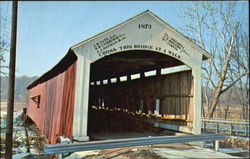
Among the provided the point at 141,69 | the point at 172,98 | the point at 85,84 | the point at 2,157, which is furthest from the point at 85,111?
the point at 141,69

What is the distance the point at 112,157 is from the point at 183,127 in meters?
3.61

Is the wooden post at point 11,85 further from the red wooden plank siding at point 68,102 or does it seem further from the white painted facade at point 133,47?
the white painted facade at point 133,47

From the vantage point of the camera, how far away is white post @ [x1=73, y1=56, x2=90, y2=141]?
20.5ft

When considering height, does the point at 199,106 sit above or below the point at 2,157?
above

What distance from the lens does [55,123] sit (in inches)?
323

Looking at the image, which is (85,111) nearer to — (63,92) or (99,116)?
(63,92)

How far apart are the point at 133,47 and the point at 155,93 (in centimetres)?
351

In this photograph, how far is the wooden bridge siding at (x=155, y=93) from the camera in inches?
324

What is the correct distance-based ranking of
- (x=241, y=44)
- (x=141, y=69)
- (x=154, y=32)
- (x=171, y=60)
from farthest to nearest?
1. (x=241, y=44)
2. (x=141, y=69)
3. (x=171, y=60)
4. (x=154, y=32)

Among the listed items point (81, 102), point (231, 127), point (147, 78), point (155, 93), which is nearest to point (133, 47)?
point (81, 102)

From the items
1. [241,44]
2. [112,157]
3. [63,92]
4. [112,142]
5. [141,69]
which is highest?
[241,44]

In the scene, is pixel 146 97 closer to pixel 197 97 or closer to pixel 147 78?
pixel 147 78

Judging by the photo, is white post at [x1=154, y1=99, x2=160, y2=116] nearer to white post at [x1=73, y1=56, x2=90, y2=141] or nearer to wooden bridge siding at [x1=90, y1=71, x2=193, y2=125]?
wooden bridge siding at [x1=90, y1=71, x2=193, y2=125]

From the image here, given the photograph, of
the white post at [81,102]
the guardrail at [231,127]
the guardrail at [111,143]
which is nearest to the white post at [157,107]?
the guardrail at [231,127]
